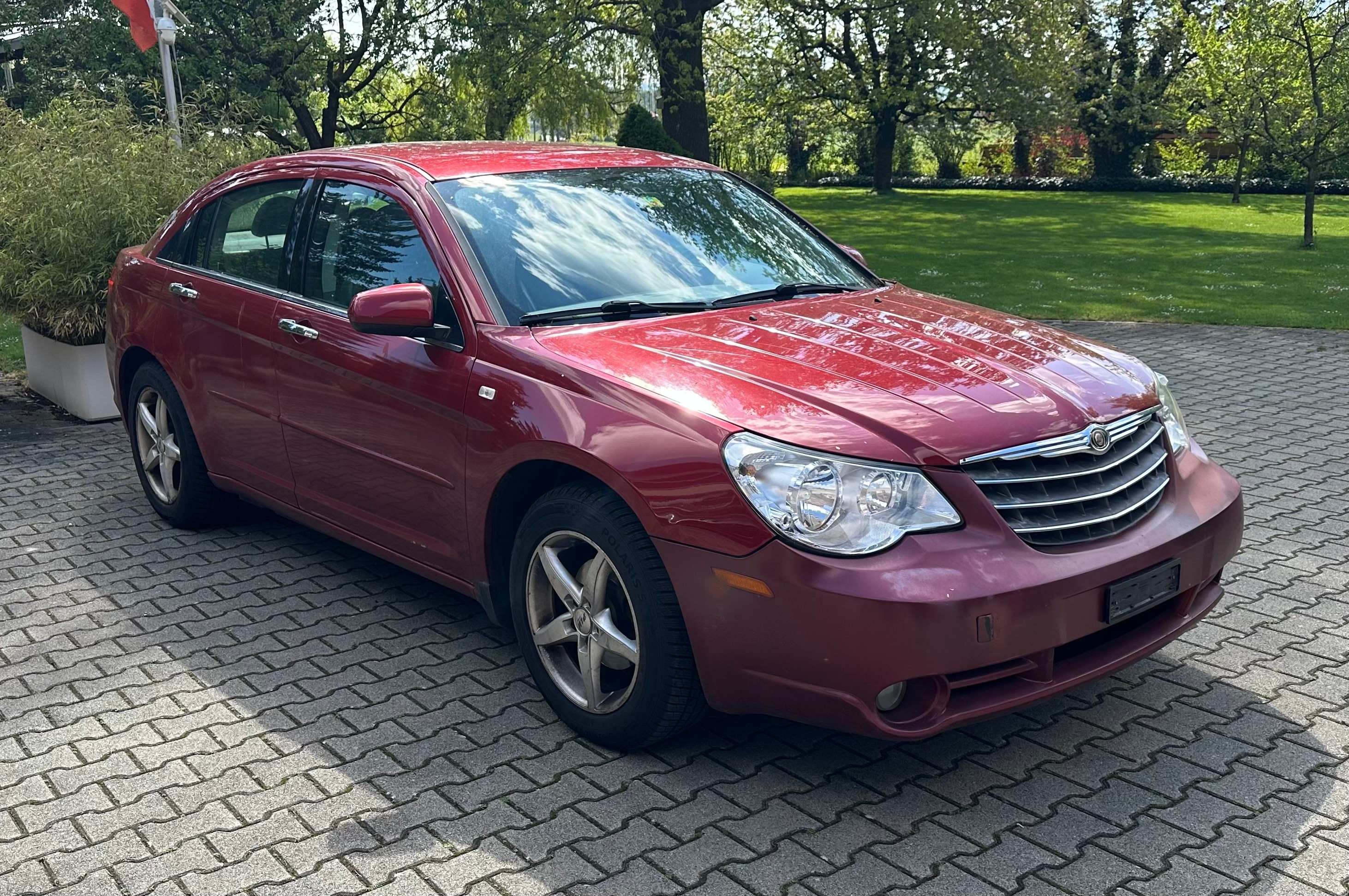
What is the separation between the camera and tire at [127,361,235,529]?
594cm

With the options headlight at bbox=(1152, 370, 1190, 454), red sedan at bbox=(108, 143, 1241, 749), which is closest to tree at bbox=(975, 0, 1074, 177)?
red sedan at bbox=(108, 143, 1241, 749)

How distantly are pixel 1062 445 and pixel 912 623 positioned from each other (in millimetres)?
753

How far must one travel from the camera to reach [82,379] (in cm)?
883

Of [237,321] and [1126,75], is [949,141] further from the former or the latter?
[237,321]

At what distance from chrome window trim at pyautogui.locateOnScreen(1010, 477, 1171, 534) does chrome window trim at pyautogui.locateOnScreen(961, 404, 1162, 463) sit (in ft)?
0.62

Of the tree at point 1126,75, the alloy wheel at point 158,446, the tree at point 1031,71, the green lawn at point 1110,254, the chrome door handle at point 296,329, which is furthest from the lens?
the tree at point 1126,75

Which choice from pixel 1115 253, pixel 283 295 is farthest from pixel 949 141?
pixel 283 295

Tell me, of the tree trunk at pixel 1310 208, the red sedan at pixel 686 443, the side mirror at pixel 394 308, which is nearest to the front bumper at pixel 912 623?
the red sedan at pixel 686 443

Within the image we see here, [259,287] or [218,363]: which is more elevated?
[259,287]

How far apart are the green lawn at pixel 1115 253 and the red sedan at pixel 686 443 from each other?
9.59 metres

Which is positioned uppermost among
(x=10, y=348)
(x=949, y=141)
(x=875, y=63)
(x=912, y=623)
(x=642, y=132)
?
(x=875, y=63)

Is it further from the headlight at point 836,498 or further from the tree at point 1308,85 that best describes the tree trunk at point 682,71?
the headlight at point 836,498

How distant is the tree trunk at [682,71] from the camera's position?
2114 cm

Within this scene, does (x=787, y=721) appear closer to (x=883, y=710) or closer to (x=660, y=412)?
(x=883, y=710)
